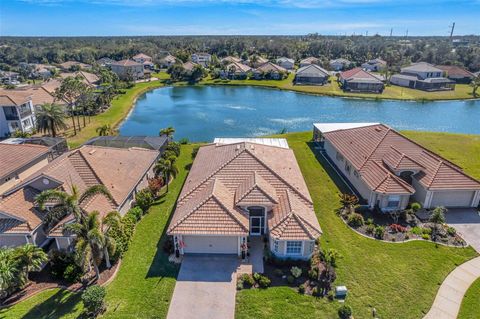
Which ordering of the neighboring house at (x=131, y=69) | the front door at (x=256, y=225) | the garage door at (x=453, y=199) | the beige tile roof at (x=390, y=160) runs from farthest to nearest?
the neighboring house at (x=131, y=69) < the garage door at (x=453, y=199) < the beige tile roof at (x=390, y=160) < the front door at (x=256, y=225)

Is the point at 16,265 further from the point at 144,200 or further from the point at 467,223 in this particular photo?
the point at 467,223

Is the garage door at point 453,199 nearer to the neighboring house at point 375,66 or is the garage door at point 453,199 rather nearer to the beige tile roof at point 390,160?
the beige tile roof at point 390,160

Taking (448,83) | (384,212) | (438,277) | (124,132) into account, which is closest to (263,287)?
(438,277)

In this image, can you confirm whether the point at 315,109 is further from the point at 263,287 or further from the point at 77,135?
the point at 263,287

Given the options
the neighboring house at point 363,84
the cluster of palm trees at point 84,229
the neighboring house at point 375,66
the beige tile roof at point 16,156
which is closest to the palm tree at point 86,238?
the cluster of palm trees at point 84,229

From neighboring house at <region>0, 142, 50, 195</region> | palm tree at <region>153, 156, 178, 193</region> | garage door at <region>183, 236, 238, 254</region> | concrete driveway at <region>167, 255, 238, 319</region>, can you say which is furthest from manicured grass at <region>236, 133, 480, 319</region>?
neighboring house at <region>0, 142, 50, 195</region>
